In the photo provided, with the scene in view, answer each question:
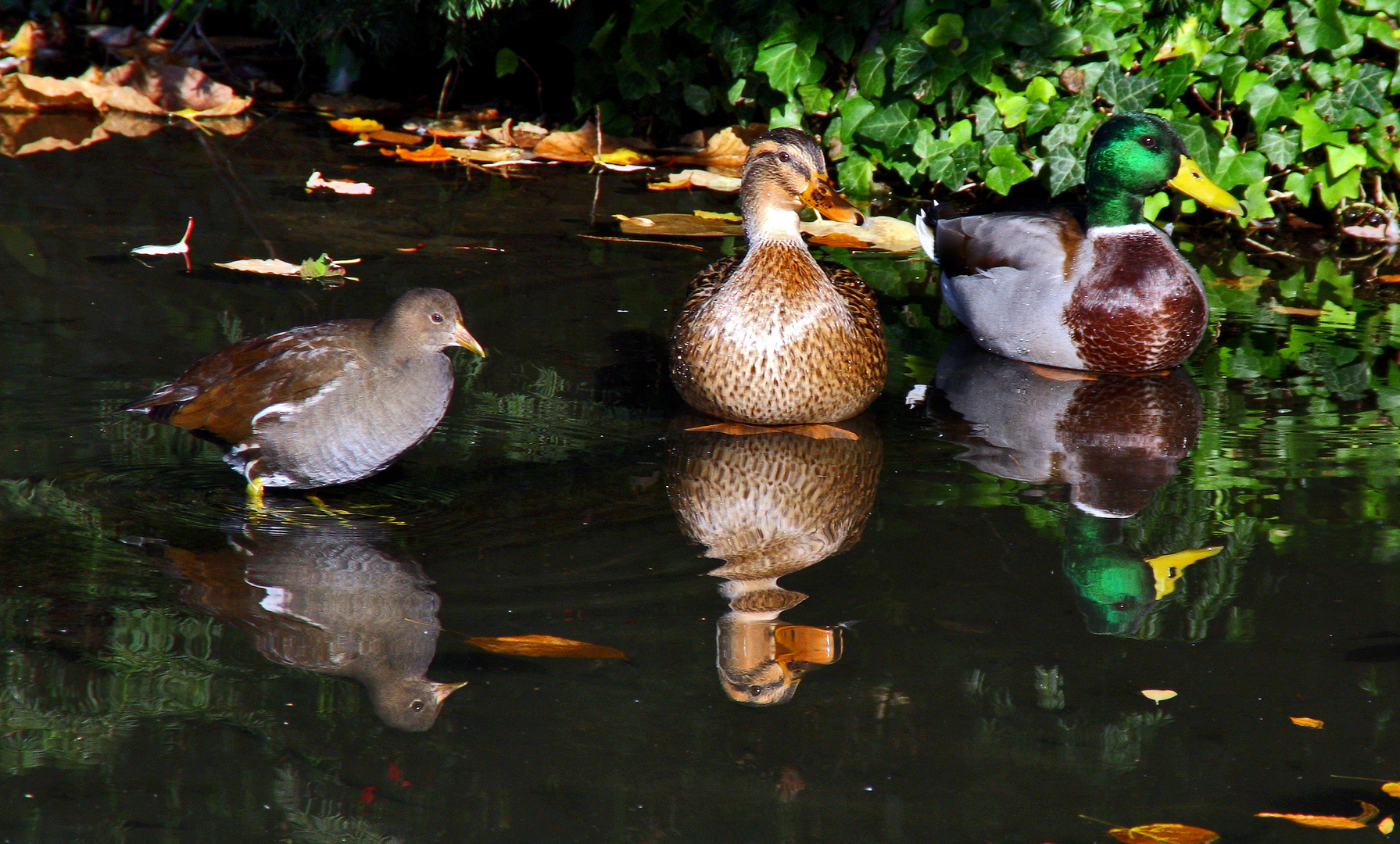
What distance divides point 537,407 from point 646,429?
0.43 meters

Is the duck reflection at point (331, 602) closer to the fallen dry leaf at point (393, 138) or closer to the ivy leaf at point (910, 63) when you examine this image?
the ivy leaf at point (910, 63)

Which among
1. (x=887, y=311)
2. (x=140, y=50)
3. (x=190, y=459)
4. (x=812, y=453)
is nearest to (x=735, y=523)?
(x=812, y=453)

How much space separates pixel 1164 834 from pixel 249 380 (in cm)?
294

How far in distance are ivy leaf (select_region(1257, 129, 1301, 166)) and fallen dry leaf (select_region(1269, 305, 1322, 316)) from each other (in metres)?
1.18

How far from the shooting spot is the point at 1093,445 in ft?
16.2

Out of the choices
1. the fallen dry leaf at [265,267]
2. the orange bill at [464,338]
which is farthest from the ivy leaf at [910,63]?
the orange bill at [464,338]

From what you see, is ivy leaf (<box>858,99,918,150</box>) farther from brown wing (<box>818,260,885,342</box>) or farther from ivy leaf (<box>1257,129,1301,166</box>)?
brown wing (<box>818,260,885,342</box>)

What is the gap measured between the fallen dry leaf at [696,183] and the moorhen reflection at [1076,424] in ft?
8.32

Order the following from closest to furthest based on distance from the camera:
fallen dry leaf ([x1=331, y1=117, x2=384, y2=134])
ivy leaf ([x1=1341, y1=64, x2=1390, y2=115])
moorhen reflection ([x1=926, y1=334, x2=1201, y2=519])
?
1. moorhen reflection ([x1=926, y1=334, x2=1201, y2=519])
2. ivy leaf ([x1=1341, y1=64, x2=1390, y2=115])
3. fallen dry leaf ([x1=331, y1=117, x2=384, y2=134])

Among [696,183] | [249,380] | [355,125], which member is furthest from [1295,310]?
[355,125]

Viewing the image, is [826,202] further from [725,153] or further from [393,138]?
[393,138]

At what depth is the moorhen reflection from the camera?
459 cm

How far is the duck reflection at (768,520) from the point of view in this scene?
3348 millimetres

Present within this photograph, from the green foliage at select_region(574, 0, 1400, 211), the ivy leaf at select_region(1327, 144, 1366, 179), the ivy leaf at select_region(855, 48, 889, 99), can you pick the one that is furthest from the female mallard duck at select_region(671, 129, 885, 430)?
the ivy leaf at select_region(1327, 144, 1366, 179)
